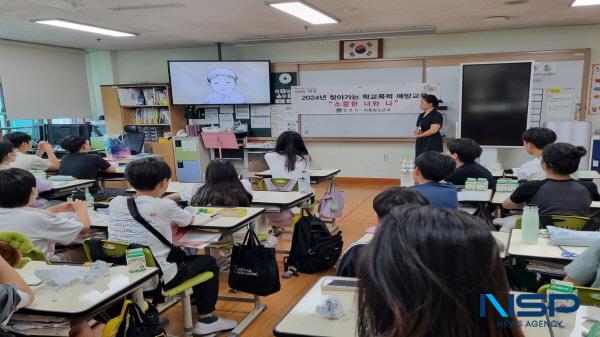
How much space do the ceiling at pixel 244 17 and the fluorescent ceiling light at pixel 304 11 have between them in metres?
0.11

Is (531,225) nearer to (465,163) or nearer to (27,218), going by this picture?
(465,163)

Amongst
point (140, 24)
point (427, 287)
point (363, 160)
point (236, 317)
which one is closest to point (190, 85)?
point (140, 24)

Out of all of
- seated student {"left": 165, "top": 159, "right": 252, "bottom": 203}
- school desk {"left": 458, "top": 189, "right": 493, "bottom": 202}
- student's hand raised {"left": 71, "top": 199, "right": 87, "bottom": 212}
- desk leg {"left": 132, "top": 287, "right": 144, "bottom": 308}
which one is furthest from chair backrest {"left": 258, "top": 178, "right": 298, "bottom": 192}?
desk leg {"left": 132, "top": 287, "right": 144, "bottom": 308}

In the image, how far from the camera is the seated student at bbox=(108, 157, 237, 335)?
243cm

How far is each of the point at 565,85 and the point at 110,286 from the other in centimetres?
657

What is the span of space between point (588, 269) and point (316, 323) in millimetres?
1066

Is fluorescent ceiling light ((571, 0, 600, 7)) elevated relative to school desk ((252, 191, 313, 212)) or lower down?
elevated

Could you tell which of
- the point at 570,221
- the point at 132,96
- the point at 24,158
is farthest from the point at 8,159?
the point at 570,221

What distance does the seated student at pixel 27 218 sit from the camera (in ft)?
7.68

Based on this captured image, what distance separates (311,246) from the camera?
3.66 m

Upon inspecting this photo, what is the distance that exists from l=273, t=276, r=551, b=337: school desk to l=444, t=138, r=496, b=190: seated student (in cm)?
240

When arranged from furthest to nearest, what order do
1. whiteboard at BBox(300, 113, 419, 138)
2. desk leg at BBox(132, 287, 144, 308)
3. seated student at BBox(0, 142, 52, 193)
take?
whiteboard at BBox(300, 113, 419, 138)
seated student at BBox(0, 142, 52, 193)
desk leg at BBox(132, 287, 144, 308)

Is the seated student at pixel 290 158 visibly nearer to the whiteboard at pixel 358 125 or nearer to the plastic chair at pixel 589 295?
the plastic chair at pixel 589 295

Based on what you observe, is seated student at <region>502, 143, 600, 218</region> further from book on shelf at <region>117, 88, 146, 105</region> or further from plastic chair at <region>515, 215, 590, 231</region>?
book on shelf at <region>117, 88, 146, 105</region>
